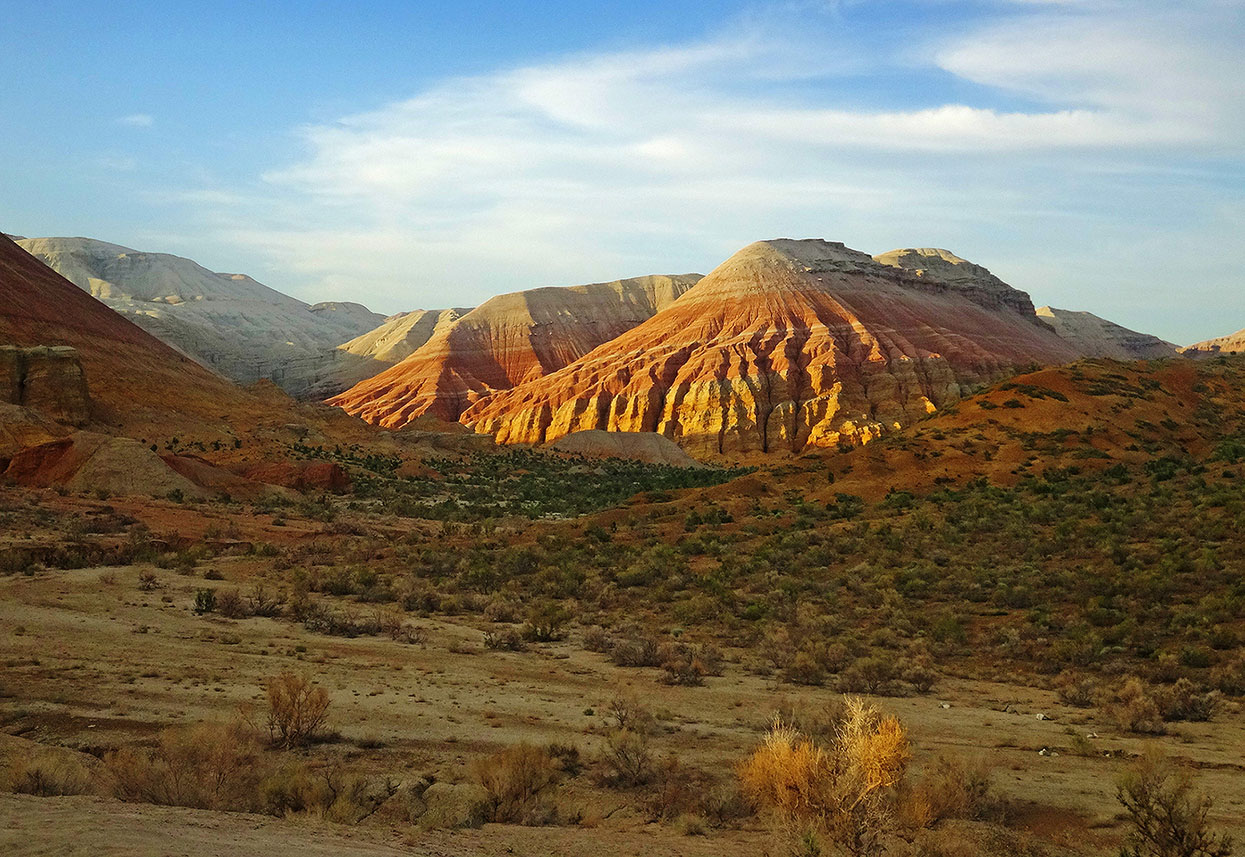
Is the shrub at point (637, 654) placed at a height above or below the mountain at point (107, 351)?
below

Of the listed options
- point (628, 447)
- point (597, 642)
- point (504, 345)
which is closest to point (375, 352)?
point (504, 345)

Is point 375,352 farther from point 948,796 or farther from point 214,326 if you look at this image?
point 948,796

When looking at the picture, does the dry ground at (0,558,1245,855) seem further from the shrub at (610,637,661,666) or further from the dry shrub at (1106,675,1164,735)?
the shrub at (610,637,661,666)

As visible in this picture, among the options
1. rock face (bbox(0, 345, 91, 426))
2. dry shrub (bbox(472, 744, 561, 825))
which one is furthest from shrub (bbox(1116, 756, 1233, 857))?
rock face (bbox(0, 345, 91, 426))

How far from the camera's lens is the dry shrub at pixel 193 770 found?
598 centimetres

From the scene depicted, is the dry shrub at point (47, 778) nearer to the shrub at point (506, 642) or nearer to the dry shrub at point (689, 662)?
the dry shrub at point (689, 662)

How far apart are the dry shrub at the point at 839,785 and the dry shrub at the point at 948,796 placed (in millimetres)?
172

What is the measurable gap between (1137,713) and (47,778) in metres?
9.48

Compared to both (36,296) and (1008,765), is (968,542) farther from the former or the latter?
(36,296)

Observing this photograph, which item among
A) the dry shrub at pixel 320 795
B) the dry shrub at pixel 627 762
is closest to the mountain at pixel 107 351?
the dry shrub at pixel 320 795

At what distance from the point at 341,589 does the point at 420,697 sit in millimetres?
→ 7303

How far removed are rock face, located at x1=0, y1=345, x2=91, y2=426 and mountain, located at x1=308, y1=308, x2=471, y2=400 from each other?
85.7 m

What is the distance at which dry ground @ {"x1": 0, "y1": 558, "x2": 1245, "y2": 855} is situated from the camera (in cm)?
560

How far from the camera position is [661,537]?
23.5 meters
